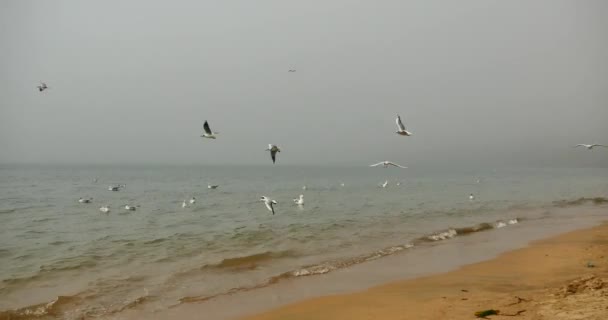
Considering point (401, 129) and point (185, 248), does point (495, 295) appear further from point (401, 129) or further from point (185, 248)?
point (185, 248)

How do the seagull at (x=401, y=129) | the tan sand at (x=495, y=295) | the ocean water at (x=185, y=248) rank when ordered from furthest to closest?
the seagull at (x=401, y=129)
the ocean water at (x=185, y=248)
the tan sand at (x=495, y=295)

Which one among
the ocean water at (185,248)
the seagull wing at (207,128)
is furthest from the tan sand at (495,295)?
the seagull wing at (207,128)

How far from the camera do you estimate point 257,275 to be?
13.1 metres

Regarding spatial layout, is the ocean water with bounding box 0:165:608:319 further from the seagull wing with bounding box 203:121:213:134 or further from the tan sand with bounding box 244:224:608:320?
the seagull wing with bounding box 203:121:213:134

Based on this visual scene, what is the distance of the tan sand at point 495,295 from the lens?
738 cm

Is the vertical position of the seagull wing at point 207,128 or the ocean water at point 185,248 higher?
the seagull wing at point 207,128

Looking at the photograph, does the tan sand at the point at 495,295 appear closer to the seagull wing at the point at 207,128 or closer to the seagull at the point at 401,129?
the seagull at the point at 401,129

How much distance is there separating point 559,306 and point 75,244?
58.7 ft

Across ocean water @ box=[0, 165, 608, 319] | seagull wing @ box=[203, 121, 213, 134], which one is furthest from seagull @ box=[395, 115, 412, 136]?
seagull wing @ box=[203, 121, 213, 134]

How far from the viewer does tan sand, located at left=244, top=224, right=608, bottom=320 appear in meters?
7.38

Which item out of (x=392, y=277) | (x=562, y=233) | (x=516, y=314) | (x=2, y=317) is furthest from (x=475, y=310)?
(x=562, y=233)

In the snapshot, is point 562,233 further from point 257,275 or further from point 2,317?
point 2,317

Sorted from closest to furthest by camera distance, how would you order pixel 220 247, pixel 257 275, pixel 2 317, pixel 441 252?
pixel 2 317
pixel 257 275
pixel 441 252
pixel 220 247

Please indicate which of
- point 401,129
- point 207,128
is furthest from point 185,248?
point 401,129
